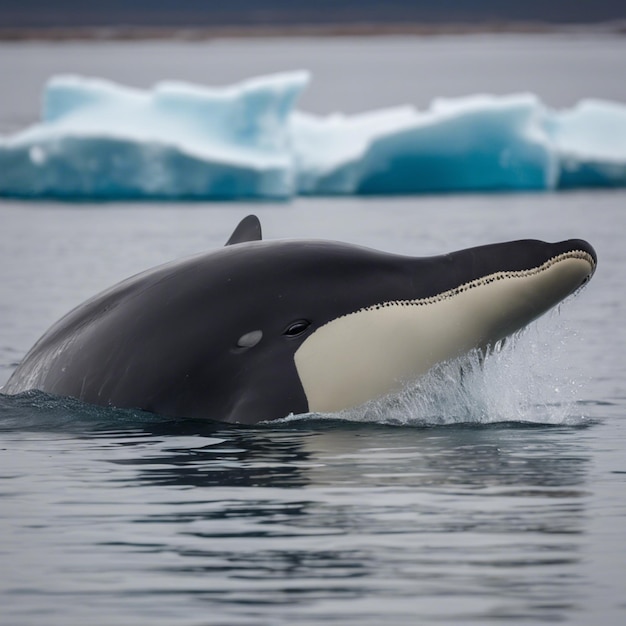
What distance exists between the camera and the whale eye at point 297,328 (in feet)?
38.5

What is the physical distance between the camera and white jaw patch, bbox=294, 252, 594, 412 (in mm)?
11664

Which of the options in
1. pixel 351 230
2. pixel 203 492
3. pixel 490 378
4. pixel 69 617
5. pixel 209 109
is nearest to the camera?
pixel 69 617

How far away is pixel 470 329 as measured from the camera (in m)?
11.8

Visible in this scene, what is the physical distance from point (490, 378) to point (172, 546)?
12.6ft

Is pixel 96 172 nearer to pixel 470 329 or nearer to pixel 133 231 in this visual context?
pixel 133 231

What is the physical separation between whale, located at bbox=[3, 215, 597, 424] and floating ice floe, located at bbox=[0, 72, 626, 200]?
1024 inches

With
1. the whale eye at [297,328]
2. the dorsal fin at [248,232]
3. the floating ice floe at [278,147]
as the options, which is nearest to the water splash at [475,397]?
the whale eye at [297,328]

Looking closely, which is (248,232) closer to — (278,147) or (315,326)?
(315,326)

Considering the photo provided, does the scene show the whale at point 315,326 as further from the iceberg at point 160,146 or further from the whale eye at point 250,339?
the iceberg at point 160,146

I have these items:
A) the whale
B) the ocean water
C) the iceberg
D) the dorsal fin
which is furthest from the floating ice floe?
the whale

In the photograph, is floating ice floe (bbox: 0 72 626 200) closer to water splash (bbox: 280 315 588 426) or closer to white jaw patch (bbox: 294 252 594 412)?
water splash (bbox: 280 315 588 426)

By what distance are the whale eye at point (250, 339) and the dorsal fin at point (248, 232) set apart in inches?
57.9

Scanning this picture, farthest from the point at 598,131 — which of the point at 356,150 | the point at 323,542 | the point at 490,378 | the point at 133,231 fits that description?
the point at 323,542

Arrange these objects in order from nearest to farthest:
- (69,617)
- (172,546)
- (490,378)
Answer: (69,617) → (172,546) → (490,378)
